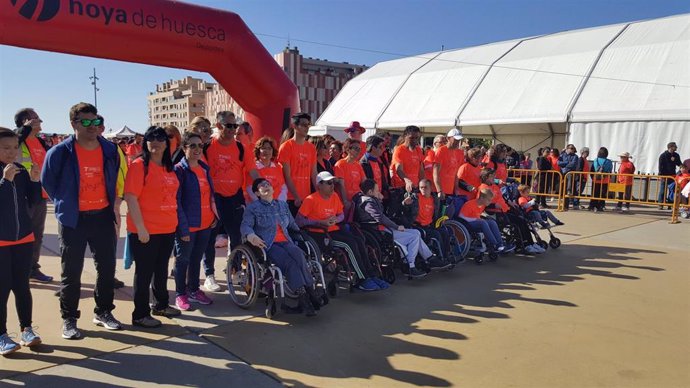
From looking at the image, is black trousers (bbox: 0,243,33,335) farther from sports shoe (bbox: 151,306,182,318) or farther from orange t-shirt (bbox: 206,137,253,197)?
orange t-shirt (bbox: 206,137,253,197)

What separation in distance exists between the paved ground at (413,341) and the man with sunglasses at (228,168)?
79 cm

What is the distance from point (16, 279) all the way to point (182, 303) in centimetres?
127

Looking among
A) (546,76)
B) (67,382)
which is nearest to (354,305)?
(67,382)

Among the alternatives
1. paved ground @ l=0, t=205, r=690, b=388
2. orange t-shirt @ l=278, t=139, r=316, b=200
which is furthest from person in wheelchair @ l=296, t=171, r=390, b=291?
orange t-shirt @ l=278, t=139, r=316, b=200

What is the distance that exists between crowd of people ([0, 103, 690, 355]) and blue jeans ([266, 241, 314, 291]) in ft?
0.04

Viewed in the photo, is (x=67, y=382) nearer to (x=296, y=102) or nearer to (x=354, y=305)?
(x=354, y=305)

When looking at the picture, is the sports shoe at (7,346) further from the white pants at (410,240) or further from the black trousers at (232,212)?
the white pants at (410,240)

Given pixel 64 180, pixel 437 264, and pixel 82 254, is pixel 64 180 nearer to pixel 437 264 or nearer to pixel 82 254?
pixel 82 254

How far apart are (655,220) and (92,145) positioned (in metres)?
10.7

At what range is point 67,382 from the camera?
276 centimetres

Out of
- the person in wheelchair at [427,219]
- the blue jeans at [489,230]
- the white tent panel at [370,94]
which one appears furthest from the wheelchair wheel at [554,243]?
the white tent panel at [370,94]

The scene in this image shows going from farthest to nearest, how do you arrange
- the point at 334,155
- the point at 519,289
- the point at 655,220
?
the point at 655,220 < the point at 334,155 < the point at 519,289

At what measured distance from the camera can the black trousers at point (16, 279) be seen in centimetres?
303

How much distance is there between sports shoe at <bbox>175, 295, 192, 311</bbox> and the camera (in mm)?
4027
